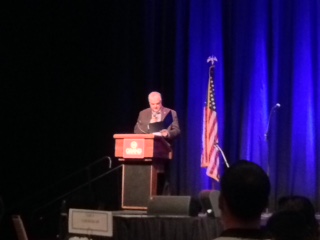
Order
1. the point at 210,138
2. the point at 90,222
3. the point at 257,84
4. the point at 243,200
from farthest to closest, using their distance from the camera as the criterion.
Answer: the point at 257,84
the point at 210,138
the point at 90,222
the point at 243,200

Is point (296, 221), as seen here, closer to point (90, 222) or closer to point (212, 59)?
point (90, 222)

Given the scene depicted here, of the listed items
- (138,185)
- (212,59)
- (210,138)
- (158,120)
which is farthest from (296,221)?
(212,59)

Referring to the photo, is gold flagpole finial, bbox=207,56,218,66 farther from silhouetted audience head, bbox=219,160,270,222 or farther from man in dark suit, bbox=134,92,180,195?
silhouetted audience head, bbox=219,160,270,222

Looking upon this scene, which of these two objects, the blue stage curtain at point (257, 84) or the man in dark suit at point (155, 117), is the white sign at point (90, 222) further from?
the blue stage curtain at point (257, 84)

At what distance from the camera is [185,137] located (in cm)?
1110

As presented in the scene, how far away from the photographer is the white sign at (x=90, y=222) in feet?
13.3

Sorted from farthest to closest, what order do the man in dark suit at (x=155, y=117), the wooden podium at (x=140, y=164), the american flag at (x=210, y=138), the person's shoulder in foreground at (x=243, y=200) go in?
the american flag at (x=210, y=138) < the man in dark suit at (x=155, y=117) < the wooden podium at (x=140, y=164) < the person's shoulder in foreground at (x=243, y=200)

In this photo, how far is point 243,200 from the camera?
244cm

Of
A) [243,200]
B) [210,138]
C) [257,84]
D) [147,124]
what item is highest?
[257,84]

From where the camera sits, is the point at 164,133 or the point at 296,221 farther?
the point at 164,133

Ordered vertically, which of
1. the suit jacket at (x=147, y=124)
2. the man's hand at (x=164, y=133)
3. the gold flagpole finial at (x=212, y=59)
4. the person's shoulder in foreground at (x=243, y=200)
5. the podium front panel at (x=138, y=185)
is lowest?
→ the podium front panel at (x=138, y=185)

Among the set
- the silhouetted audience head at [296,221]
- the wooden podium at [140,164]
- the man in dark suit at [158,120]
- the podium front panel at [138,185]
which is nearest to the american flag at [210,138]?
the man in dark suit at [158,120]

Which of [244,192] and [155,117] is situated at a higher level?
[155,117]

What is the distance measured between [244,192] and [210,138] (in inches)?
303
